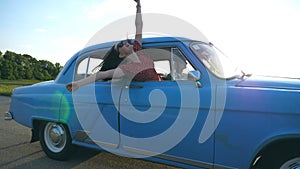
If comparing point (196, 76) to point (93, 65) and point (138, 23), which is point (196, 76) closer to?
point (138, 23)

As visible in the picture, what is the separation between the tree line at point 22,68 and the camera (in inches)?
2112

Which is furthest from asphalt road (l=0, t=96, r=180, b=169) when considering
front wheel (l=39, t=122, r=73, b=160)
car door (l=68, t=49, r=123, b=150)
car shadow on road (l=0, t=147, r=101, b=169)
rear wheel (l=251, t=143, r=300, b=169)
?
rear wheel (l=251, t=143, r=300, b=169)

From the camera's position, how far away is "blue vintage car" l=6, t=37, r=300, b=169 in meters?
2.37

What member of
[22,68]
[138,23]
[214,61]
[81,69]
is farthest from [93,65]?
[22,68]

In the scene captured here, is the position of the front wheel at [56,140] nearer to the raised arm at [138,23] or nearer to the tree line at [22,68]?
the raised arm at [138,23]

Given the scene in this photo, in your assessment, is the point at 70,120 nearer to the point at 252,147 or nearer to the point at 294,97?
the point at 252,147

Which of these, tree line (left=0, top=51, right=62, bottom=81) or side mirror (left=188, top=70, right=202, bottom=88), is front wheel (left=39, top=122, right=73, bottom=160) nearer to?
side mirror (left=188, top=70, right=202, bottom=88)

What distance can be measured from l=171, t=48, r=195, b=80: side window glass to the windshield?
19 cm

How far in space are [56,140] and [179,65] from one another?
8.26ft

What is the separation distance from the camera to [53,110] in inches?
154

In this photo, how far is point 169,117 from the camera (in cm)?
287

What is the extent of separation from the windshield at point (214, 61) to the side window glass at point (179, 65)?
0.62 feet

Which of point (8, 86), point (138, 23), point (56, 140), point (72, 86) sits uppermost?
point (138, 23)

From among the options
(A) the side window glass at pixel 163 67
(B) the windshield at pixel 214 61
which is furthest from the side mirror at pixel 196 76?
(A) the side window glass at pixel 163 67
